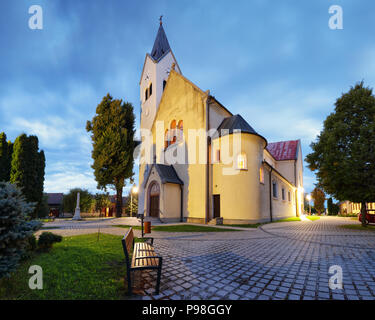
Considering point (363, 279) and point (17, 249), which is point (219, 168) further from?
point (17, 249)

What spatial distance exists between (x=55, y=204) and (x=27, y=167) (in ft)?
128

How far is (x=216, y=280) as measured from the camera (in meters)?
4.06

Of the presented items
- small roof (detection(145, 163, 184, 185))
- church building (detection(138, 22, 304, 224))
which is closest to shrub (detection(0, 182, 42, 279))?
church building (detection(138, 22, 304, 224))

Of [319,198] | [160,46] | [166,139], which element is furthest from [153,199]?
[319,198]

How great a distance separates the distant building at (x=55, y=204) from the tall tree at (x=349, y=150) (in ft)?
174

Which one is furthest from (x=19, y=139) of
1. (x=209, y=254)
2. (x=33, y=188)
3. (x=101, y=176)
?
(x=209, y=254)

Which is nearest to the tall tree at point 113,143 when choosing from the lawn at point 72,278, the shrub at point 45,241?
the shrub at point 45,241

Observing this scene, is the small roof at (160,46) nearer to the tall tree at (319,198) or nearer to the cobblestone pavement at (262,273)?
the cobblestone pavement at (262,273)

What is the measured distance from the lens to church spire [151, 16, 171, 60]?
2986cm

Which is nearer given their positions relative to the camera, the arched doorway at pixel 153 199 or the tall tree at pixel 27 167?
the tall tree at pixel 27 167

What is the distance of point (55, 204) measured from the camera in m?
50.5

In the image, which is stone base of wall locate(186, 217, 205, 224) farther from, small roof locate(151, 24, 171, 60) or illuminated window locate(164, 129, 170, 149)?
small roof locate(151, 24, 171, 60)

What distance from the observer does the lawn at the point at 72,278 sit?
3.25 metres

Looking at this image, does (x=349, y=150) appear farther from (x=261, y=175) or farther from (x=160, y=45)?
(x=160, y=45)
